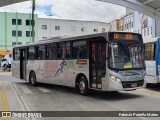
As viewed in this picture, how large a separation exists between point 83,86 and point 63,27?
6965 centimetres

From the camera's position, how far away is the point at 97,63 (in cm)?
1419

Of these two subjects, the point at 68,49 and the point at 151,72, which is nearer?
the point at 68,49

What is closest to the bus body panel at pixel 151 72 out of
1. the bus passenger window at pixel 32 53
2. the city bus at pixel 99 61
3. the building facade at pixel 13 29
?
the city bus at pixel 99 61

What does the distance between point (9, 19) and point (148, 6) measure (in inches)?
1782

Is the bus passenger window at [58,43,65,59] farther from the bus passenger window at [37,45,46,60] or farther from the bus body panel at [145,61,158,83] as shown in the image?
the bus body panel at [145,61,158,83]

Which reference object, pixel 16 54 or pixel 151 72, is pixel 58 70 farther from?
pixel 16 54

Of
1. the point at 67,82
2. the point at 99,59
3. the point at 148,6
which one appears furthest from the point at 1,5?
the point at 148,6

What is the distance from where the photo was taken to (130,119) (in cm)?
941

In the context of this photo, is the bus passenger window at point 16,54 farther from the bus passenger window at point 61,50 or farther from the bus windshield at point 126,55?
the bus windshield at point 126,55

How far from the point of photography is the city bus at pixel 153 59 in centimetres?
1726

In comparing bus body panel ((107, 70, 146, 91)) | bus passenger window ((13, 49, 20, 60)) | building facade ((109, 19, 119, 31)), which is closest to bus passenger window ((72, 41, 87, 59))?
bus body panel ((107, 70, 146, 91))

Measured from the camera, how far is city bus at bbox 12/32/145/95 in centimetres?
1345

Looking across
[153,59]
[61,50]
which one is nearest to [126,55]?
[153,59]

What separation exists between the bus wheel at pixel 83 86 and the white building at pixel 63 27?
6647 cm
